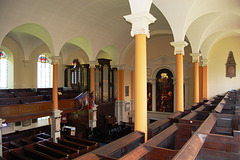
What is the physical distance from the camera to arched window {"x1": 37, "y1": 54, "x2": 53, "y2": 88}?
1551 centimetres

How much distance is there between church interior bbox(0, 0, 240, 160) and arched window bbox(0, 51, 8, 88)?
0.21 ft

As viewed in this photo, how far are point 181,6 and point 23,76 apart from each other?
41.4 ft

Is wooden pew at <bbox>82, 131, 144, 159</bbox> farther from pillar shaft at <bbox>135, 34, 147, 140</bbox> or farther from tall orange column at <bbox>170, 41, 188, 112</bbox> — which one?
tall orange column at <bbox>170, 41, 188, 112</bbox>

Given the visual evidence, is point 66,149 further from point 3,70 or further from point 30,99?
point 3,70

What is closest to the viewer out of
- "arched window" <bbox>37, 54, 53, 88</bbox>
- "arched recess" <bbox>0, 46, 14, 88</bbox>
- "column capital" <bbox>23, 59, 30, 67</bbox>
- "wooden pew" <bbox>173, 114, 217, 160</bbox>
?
"wooden pew" <bbox>173, 114, 217, 160</bbox>

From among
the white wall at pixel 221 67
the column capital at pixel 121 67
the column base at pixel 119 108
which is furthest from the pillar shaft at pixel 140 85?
the white wall at pixel 221 67

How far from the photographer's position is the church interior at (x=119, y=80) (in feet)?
14.0

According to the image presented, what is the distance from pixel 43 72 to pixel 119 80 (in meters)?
6.76

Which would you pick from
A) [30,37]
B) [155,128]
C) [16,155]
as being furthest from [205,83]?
[30,37]

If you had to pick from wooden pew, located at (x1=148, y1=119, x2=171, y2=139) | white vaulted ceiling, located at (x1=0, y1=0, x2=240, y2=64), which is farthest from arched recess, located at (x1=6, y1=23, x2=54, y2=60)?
wooden pew, located at (x1=148, y1=119, x2=171, y2=139)

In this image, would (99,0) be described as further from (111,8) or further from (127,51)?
(127,51)

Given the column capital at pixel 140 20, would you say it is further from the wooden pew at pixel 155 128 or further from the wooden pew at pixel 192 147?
the wooden pew at pixel 192 147

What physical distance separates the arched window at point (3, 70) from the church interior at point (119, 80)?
2.5 inches

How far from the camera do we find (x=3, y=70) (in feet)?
43.3
